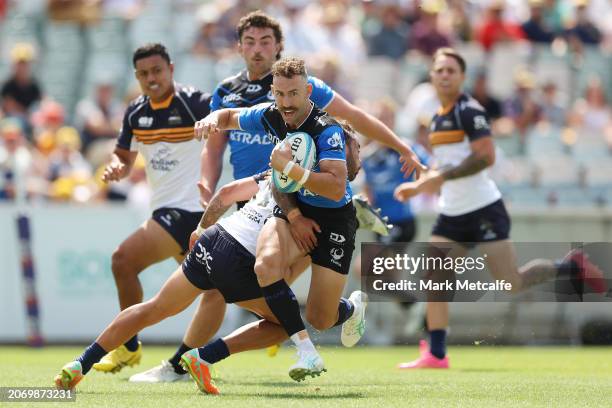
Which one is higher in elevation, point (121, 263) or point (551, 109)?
point (551, 109)

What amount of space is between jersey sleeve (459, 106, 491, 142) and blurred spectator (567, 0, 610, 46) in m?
9.72

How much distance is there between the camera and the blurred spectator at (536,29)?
20578 millimetres

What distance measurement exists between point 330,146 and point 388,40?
39.5ft

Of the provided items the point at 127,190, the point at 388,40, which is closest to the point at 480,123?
the point at 127,190

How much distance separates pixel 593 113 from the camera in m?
18.9

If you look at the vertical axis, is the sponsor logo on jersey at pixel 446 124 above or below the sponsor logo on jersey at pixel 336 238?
above

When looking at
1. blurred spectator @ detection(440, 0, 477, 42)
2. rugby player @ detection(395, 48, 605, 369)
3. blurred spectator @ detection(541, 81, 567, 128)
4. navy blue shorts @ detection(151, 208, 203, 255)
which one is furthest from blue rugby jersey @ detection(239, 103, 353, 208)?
blurred spectator @ detection(440, 0, 477, 42)

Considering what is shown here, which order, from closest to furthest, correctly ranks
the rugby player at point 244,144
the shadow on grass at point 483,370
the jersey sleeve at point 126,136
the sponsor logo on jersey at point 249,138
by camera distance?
the rugby player at point 244,144 < the sponsor logo on jersey at point 249,138 < the jersey sleeve at point 126,136 < the shadow on grass at point 483,370

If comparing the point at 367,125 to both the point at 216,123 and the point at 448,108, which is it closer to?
the point at 216,123

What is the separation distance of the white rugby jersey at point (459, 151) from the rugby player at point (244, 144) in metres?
1.78

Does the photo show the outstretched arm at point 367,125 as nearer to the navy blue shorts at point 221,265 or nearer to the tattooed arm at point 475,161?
the navy blue shorts at point 221,265

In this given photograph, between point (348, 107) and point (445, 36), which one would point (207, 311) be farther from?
point (445, 36)

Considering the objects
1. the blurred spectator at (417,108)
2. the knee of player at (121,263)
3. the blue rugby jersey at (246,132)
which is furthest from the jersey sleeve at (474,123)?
the blurred spectator at (417,108)

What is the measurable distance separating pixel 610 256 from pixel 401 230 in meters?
4.13
